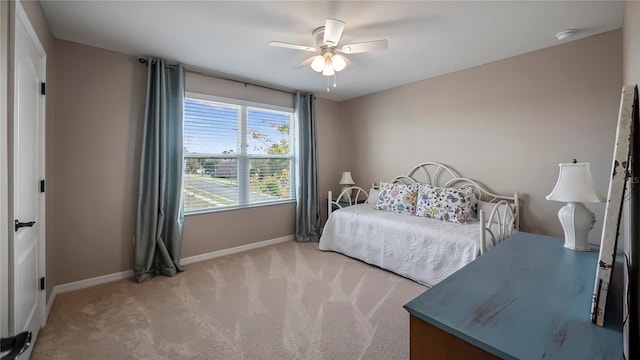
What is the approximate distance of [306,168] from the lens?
451cm

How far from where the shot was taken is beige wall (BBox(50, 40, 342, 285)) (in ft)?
8.86

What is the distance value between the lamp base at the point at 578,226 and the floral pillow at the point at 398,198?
1.97 metres

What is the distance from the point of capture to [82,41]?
8.84 ft

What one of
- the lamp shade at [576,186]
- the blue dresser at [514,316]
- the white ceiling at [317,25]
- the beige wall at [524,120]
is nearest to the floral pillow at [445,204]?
the beige wall at [524,120]

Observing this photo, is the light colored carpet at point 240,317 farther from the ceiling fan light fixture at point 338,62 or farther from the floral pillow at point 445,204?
the ceiling fan light fixture at point 338,62

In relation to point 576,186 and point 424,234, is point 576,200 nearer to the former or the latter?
point 576,186

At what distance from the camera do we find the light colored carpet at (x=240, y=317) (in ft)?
6.23

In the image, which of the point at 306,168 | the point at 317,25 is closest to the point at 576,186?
the point at 317,25

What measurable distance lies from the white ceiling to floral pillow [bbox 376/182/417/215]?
1.59 m

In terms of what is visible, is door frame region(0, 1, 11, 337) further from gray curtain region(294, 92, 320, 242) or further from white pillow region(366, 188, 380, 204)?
white pillow region(366, 188, 380, 204)

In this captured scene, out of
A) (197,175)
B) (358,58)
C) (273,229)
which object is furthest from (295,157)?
(358,58)

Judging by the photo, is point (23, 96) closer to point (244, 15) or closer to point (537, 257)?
point (244, 15)

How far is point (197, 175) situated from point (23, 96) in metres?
1.95

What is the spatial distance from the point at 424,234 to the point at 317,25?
7.48ft
